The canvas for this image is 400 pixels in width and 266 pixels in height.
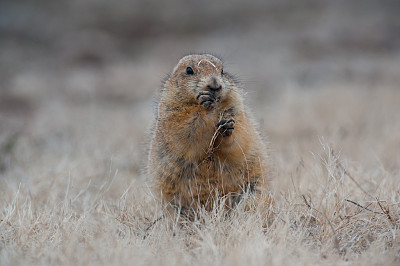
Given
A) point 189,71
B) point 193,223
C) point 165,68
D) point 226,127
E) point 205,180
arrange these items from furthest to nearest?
point 165,68
point 189,71
point 205,180
point 226,127
point 193,223

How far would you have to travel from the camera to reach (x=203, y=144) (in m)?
3.56

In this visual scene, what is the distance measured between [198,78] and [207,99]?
0.29 metres

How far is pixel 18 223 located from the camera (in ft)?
11.8

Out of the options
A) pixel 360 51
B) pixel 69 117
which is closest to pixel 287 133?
pixel 69 117

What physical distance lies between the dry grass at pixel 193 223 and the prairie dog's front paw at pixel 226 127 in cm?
60

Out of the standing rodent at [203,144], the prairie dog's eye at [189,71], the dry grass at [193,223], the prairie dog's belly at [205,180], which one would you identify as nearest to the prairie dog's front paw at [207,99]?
the standing rodent at [203,144]

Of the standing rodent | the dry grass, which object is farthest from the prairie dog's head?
the dry grass

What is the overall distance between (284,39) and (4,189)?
52.1 feet

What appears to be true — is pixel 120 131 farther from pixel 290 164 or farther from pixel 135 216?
pixel 135 216

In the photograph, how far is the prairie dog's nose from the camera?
3.52m

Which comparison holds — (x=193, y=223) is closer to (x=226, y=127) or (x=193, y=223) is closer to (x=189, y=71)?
(x=226, y=127)

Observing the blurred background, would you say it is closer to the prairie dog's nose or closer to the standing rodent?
the standing rodent

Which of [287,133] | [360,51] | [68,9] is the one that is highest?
[68,9]

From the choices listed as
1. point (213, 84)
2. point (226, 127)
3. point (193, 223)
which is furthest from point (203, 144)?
point (193, 223)
